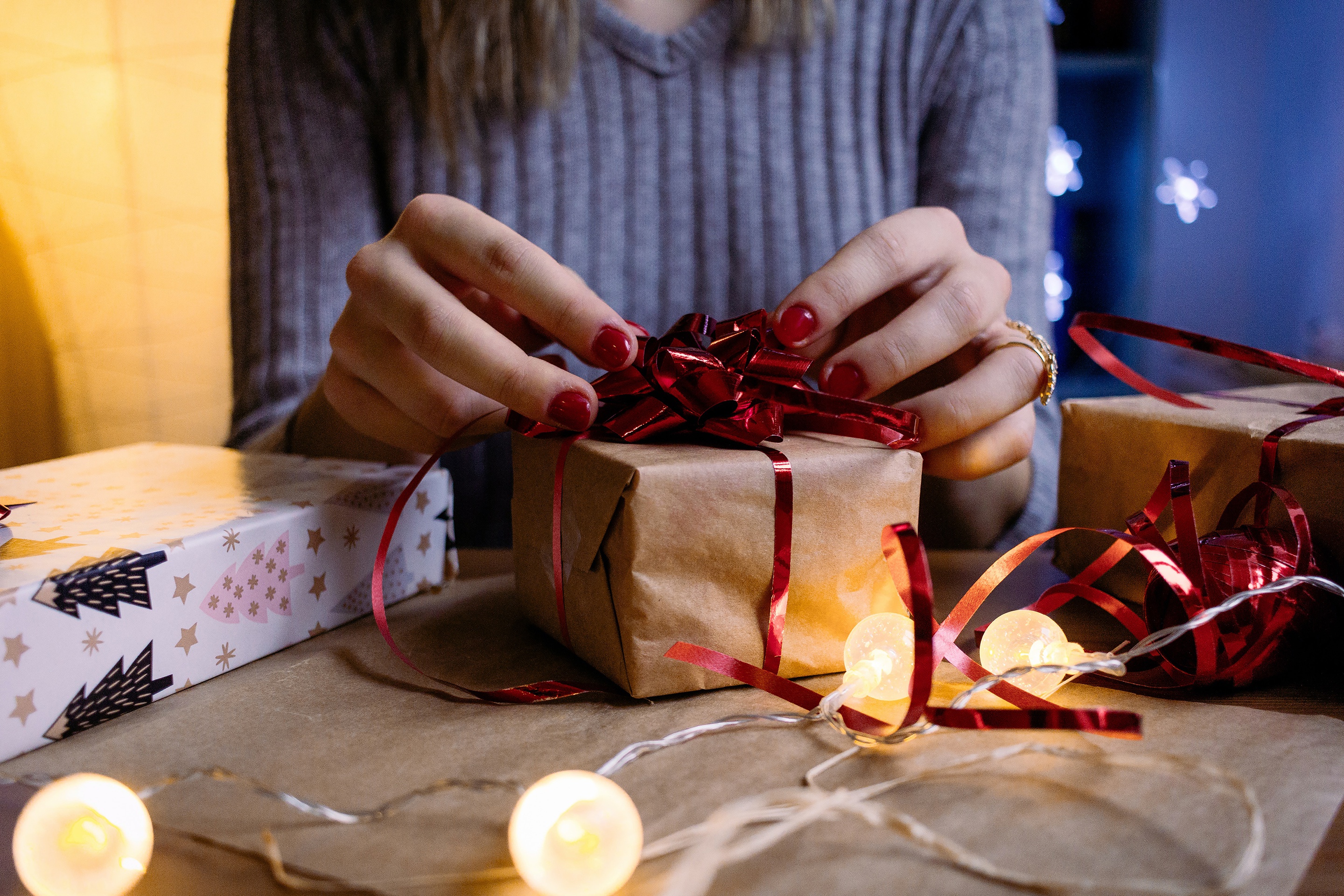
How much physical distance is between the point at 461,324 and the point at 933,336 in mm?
311

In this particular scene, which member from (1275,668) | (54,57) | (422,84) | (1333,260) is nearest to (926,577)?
(1275,668)

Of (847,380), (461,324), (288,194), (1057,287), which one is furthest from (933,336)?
(1057,287)

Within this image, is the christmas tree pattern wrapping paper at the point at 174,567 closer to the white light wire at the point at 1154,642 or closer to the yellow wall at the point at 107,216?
the white light wire at the point at 1154,642

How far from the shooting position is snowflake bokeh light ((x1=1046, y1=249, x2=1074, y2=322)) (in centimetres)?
199

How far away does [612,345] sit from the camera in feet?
1.60

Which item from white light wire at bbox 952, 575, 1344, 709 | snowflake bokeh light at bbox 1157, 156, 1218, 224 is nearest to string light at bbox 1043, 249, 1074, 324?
snowflake bokeh light at bbox 1157, 156, 1218, 224

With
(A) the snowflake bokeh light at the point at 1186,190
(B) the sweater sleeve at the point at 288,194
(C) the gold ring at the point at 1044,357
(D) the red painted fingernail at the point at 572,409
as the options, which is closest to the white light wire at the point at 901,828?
(D) the red painted fingernail at the point at 572,409

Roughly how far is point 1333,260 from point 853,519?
7.19 ft

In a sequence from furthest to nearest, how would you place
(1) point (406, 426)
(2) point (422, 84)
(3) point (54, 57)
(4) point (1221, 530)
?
(3) point (54, 57), (2) point (422, 84), (1) point (406, 426), (4) point (1221, 530)

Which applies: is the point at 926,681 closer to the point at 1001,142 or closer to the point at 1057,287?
the point at 1001,142

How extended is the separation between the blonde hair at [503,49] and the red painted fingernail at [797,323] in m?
0.58

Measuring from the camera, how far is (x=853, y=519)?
44 centimetres

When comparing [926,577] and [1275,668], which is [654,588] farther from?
[1275,668]

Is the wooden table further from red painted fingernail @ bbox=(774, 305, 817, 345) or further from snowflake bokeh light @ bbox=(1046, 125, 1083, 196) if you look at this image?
snowflake bokeh light @ bbox=(1046, 125, 1083, 196)
